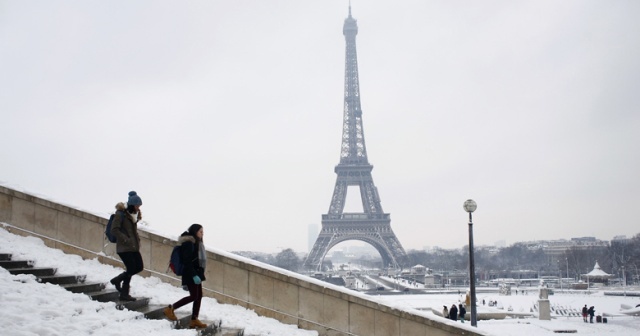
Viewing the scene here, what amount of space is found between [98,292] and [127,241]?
87 cm

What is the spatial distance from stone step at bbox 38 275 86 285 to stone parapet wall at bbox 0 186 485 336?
1.82 m

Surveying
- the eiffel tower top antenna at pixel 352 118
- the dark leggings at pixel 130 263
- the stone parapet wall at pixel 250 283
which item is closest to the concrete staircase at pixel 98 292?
the dark leggings at pixel 130 263

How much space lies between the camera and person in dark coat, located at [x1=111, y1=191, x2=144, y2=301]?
844 centimetres

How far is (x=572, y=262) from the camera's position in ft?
370

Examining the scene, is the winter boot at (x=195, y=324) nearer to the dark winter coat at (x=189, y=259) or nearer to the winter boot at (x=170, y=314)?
the winter boot at (x=170, y=314)

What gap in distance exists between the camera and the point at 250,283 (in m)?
10.2

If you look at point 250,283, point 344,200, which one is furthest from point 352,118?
point 250,283

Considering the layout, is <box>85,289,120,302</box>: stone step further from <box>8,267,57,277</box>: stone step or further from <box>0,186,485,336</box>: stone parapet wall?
<box>0,186,485,336</box>: stone parapet wall

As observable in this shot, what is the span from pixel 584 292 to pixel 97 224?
66.3 m

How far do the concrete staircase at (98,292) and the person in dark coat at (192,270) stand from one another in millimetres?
Answer: 182

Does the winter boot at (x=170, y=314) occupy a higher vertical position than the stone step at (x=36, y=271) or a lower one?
lower

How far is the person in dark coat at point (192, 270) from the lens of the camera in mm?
7922

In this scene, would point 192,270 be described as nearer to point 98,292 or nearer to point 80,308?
point 80,308

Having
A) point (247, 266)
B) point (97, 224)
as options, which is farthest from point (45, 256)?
point (247, 266)
